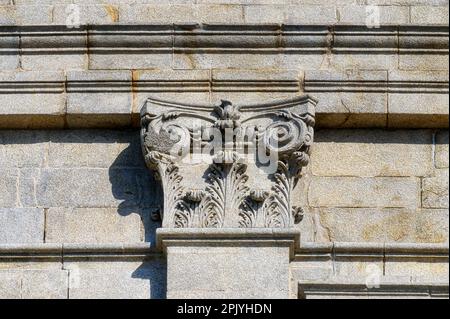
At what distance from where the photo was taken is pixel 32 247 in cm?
2498

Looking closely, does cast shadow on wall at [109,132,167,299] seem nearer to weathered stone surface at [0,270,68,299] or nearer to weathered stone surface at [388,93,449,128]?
weathered stone surface at [0,270,68,299]

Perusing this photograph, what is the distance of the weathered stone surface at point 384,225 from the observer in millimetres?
25125

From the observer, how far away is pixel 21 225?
992 inches

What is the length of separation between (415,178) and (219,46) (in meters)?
2.03

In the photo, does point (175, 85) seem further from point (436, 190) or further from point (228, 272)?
point (436, 190)

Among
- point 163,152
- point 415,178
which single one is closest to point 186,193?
point 163,152

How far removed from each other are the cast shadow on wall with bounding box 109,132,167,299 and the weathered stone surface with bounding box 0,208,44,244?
2.21ft

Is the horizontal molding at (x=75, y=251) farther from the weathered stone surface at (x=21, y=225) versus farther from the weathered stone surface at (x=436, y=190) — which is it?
the weathered stone surface at (x=436, y=190)

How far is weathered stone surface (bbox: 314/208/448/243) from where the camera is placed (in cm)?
2512

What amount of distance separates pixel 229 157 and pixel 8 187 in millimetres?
1885

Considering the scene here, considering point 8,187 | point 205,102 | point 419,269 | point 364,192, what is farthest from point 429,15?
point 8,187

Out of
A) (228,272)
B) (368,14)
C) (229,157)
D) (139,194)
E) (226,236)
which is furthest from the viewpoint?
(368,14)

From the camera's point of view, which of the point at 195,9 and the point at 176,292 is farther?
the point at 195,9
